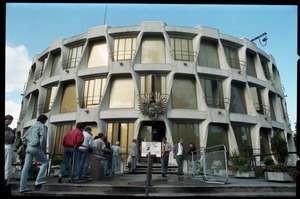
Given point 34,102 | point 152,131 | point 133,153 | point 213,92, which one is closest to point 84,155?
point 133,153

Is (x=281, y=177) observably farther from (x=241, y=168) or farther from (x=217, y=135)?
(x=217, y=135)

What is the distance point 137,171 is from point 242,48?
1535 centimetres

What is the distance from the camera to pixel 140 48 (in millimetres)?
19547

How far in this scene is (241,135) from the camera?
1941cm

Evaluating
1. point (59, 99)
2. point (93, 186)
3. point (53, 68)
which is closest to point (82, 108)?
point (59, 99)

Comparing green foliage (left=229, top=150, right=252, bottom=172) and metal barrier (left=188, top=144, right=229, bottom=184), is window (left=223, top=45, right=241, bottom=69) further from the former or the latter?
metal barrier (left=188, top=144, right=229, bottom=184)

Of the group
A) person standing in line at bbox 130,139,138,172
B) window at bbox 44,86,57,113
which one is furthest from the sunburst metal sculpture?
window at bbox 44,86,57,113

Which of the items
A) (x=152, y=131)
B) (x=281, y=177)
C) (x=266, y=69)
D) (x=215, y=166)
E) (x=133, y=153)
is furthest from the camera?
(x=266, y=69)

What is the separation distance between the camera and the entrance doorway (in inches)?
704

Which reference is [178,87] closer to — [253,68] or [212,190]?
[253,68]

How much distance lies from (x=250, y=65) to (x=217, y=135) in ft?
29.3

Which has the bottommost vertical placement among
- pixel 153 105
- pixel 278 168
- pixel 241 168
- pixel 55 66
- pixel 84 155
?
pixel 241 168

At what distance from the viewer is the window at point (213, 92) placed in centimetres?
1920

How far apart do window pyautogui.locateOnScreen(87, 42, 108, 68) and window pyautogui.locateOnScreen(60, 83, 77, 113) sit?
103 inches
